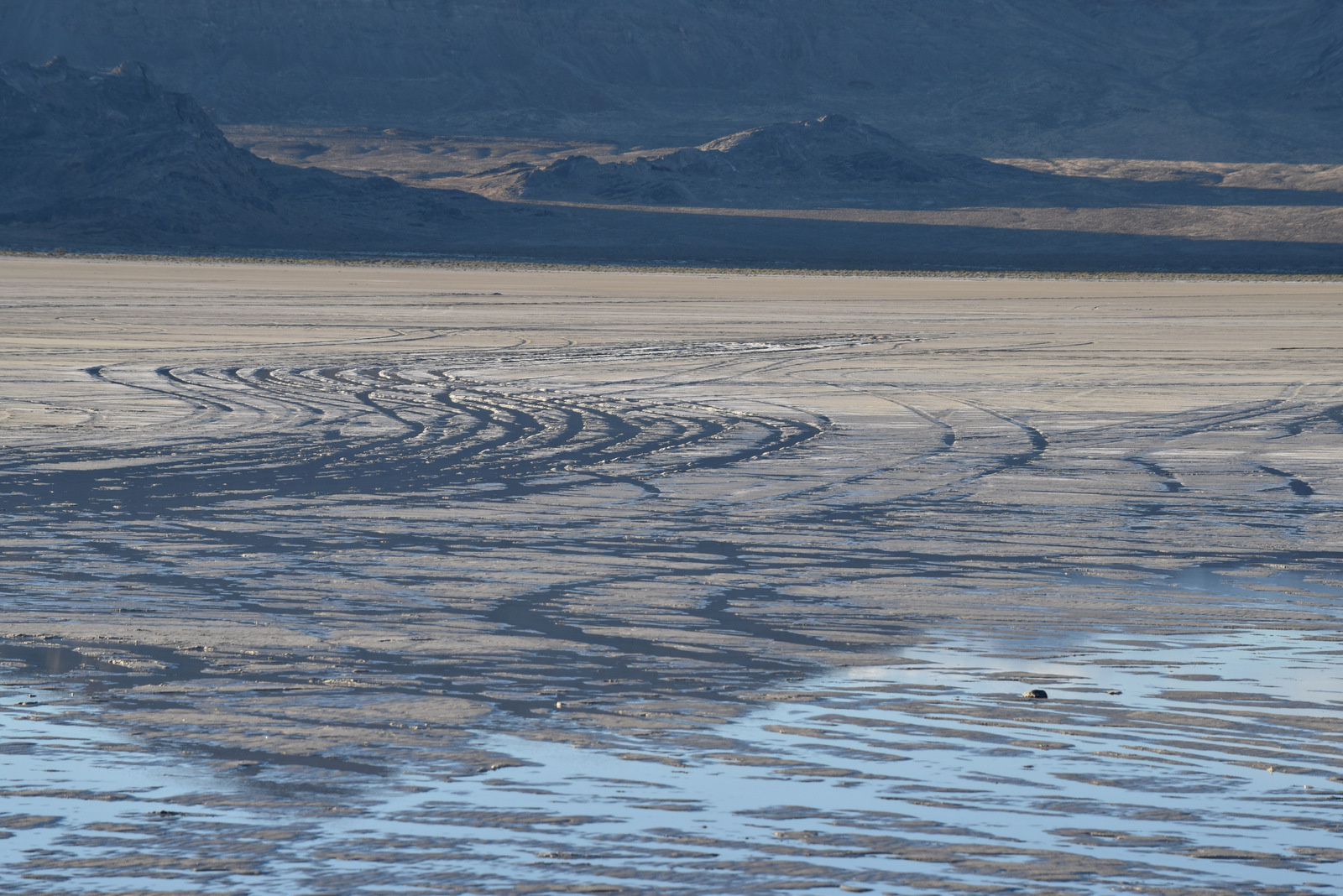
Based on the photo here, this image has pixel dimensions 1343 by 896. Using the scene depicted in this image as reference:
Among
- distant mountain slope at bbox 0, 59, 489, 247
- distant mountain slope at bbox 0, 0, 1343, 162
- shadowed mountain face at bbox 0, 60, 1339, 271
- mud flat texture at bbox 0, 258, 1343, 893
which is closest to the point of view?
mud flat texture at bbox 0, 258, 1343, 893

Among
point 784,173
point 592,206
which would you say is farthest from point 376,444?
point 784,173

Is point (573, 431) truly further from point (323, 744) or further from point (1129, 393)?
point (323, 744)

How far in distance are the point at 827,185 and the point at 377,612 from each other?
98228 millimetres

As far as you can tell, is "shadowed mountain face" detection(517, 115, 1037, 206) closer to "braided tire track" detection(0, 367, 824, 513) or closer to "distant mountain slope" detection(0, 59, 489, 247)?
"distant mountain slope" detection(0, 59, 489, 247)

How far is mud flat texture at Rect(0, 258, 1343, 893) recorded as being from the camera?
4473mm

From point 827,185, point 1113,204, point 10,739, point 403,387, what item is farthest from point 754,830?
point 827,185

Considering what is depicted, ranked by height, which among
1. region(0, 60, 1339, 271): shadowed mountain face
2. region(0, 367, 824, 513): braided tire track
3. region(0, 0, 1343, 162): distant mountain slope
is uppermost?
region(0, 0, 1343, 162): distant mountain slope

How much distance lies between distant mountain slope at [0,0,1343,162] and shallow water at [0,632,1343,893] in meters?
140

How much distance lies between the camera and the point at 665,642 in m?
6.66

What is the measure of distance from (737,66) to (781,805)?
17372 centimetres

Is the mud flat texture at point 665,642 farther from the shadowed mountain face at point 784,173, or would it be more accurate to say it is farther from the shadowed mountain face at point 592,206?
the shadowed mountain face at point 784,173

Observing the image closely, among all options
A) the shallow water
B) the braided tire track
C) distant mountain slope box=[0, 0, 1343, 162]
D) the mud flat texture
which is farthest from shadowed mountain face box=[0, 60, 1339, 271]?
the shallow water

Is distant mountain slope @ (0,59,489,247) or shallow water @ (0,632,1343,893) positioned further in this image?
distant mountain slope @ (0,59,489,247)

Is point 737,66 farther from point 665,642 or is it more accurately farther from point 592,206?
point 665,642
